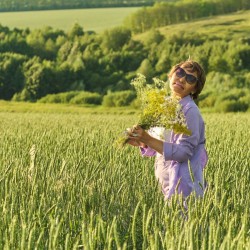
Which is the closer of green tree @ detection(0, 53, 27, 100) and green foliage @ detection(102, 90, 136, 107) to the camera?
green foliage @ detection(102, 90, 136, 107)

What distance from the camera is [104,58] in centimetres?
6969

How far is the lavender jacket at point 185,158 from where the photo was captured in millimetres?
3246

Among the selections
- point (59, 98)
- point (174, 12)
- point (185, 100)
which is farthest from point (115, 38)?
point (185, 100)

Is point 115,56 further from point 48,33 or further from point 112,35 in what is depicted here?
point 48,33

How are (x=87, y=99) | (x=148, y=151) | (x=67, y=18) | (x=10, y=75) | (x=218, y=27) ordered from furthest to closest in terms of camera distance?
(x=67, y=18)
(x=218, y=27)
(x=10, y=75)
(x=87, y=99)
(x=148, y=151)

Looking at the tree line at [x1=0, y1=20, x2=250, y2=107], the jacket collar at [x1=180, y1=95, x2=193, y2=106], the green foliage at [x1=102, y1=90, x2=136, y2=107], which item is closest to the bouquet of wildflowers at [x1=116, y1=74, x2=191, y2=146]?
the jacket collar at [x1=180, y1=95, x2=193, y2=106]

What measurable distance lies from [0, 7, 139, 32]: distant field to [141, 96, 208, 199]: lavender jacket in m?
79.4

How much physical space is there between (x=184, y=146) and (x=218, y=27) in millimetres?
76085

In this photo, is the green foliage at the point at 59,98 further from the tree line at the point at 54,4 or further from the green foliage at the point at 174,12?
the tree line at the point at 54,4

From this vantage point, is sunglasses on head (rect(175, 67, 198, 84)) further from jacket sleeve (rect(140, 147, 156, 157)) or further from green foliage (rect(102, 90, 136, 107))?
green foliage (rect(102, 90, 136, 107))

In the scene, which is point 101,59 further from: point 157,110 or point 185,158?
point 157,110

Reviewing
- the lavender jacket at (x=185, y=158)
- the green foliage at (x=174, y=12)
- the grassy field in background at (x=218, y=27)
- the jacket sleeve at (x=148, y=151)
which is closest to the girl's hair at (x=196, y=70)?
the lavender jacket at (x=185, y=158)

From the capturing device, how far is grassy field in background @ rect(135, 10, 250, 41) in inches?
2865

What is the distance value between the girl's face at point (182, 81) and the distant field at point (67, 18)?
7941cm
